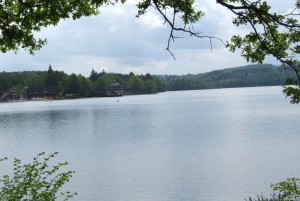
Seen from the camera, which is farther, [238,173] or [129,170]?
[129,170]

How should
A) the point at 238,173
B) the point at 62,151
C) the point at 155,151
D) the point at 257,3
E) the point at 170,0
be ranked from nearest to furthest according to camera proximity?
the point at 257,3
the point at 170,0
the point at 238,173
the point at 155,151
the point at 62,151

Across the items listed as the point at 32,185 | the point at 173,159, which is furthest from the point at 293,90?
the point at 173,159

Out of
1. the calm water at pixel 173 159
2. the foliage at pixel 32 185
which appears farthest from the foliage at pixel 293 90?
the calm water at pixel 173 159

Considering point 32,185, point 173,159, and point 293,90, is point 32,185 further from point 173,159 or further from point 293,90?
point 173,159

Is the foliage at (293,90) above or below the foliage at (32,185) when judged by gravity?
above

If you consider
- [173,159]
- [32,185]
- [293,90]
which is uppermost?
[293,90]

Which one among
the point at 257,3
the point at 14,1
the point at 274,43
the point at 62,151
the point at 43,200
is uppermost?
the point at 14,1

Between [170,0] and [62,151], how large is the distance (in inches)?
1552

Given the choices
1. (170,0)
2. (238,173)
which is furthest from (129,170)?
(170,0)

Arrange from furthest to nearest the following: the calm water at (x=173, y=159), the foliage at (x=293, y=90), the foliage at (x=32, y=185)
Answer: the calm water at (x=173, y=159) → the foliage at (x=32, y=185) → the foliage at (x=293, y=90)

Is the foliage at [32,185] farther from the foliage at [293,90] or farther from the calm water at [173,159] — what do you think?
the calm water at [173,159]

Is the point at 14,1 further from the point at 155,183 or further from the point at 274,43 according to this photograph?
the point at 155,183

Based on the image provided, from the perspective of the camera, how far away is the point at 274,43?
573 cm

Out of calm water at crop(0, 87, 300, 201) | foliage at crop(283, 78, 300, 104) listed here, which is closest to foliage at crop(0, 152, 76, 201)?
foliage at crop(283, 78, 300, 104)
